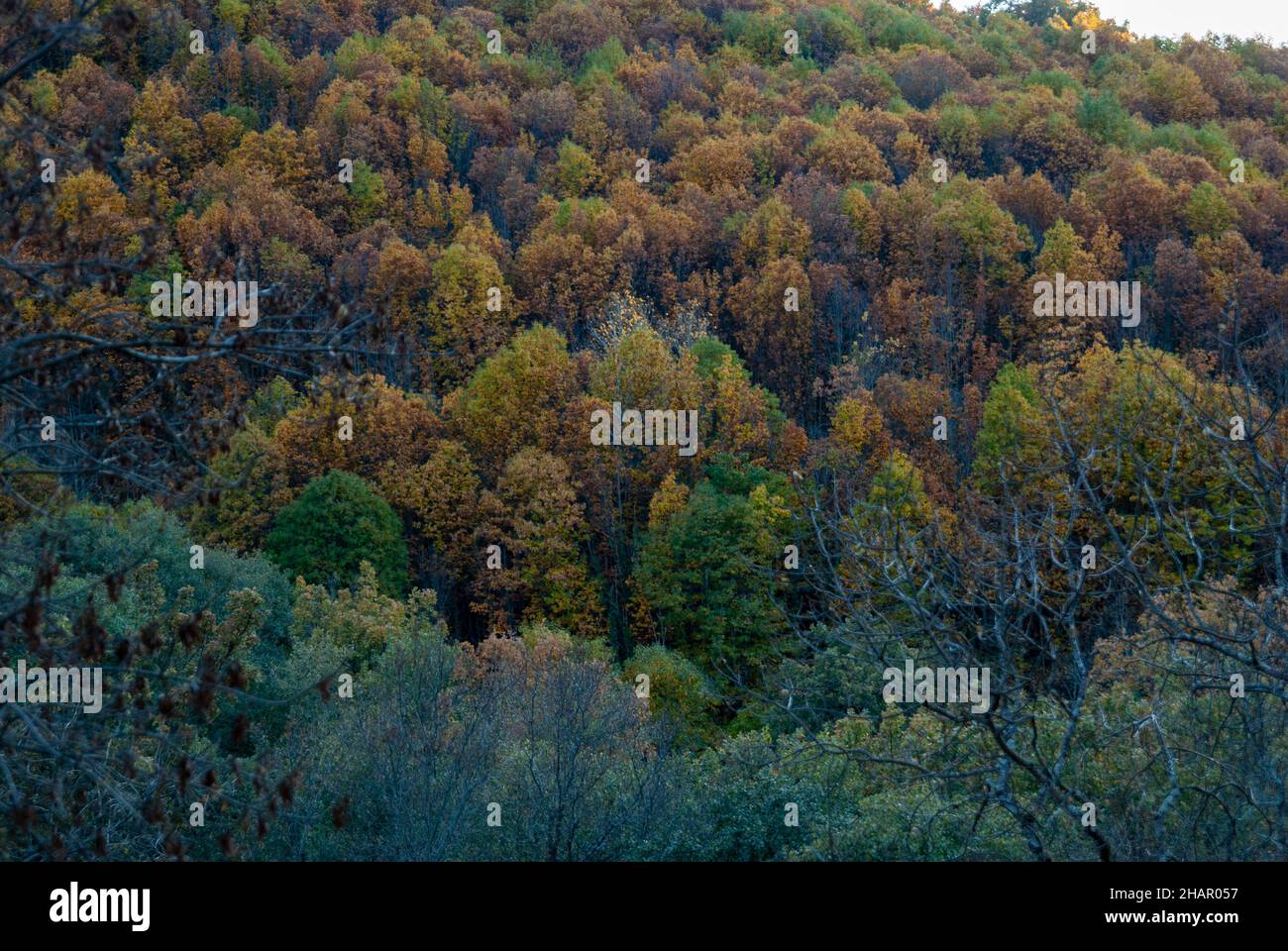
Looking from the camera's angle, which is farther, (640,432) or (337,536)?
(640,432)

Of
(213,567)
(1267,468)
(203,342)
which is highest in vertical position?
(203,342)

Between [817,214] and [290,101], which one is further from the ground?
[290,101]

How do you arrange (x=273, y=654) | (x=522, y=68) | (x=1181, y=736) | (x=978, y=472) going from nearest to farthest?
(x=1181, y=736) < (x=273, y=654) < (x=978, y=472) < (x=522, y=68)

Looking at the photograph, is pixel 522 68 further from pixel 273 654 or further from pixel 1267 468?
pixel 1267 468

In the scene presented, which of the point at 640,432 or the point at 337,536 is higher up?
the point at 640,432

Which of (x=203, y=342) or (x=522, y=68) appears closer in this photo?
(x=203, y=342)

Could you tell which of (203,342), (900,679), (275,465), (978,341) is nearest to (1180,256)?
(978,341)

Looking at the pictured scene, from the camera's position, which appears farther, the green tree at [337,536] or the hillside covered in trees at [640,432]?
the green tree at [337,536]

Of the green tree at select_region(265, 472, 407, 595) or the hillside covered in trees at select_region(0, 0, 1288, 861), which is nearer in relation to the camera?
the hillside covered in trees at select_region(0, 0, 1288, 861)
